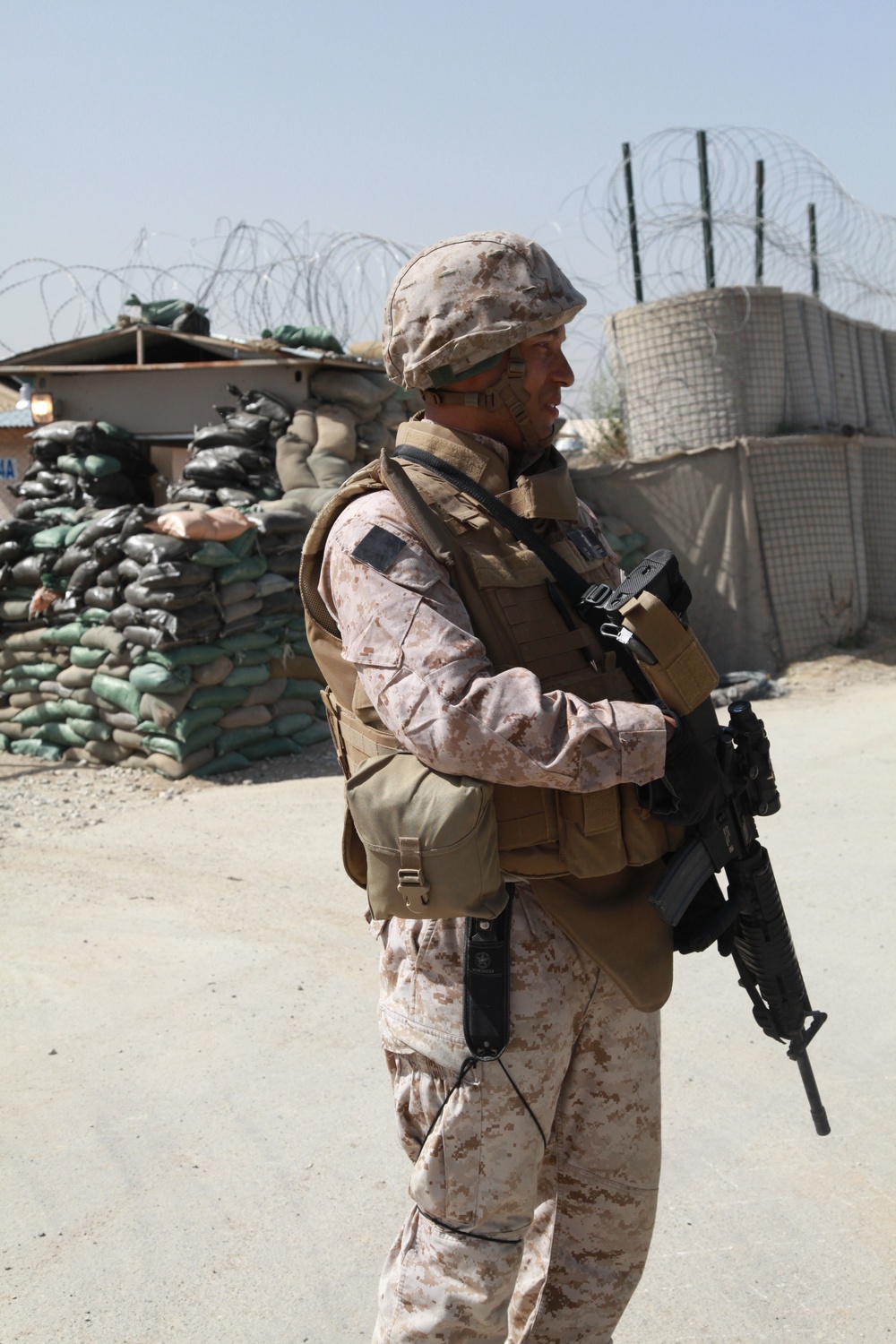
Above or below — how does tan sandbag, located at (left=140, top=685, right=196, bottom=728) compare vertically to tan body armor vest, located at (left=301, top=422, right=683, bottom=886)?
below

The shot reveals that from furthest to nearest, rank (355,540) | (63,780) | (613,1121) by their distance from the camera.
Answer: (63,780) → (613,1121) → (355,540)

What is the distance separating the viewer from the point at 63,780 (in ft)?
20.7

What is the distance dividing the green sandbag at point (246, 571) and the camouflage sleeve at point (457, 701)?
4.87 metres

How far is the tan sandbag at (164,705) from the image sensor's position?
608 centimetres

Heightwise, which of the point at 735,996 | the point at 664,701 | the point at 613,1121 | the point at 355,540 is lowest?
the point at 735,996

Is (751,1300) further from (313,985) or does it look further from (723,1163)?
(313,985)

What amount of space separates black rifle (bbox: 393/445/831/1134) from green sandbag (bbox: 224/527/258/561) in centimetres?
473

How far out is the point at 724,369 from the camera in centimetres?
846

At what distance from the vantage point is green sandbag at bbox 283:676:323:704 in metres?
6.78

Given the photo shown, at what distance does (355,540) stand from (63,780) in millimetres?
5211

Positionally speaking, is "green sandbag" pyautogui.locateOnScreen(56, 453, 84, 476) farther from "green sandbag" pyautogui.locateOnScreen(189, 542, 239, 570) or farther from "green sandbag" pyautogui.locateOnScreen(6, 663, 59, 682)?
"green sandbag" pyautogui.locateOnScreen(189, 542, 239, 570)

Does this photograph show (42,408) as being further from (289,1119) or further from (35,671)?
(289,1119)

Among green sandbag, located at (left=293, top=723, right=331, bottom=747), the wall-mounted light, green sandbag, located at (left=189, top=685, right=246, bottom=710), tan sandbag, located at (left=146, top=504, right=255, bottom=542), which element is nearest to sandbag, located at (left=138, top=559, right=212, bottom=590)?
tan sandbag, located at (left=146, top=504, right=255, bottom=542)

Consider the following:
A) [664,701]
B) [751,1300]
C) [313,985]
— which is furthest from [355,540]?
[313,985]
